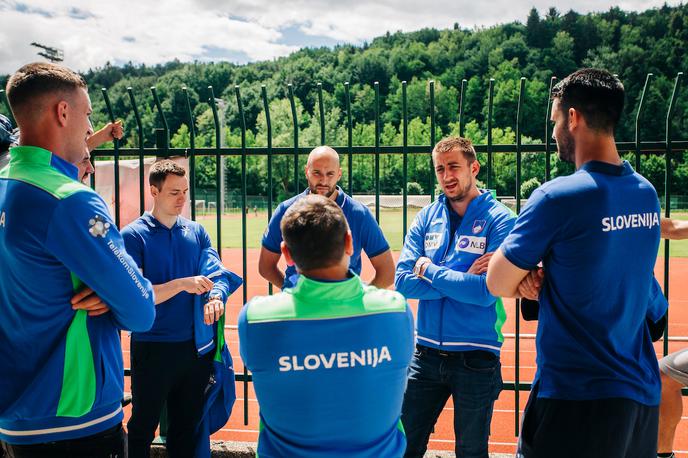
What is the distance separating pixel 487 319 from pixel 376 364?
5.62ft

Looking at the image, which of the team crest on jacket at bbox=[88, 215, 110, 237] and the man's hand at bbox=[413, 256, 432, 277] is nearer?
the team crest on jacket at bbox=[88, 215, 110, 237]

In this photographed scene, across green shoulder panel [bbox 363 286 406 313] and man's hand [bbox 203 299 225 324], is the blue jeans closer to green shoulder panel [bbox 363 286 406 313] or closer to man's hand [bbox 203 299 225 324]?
man's hand [bbox 203 299 225 324]

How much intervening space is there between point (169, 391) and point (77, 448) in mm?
1580

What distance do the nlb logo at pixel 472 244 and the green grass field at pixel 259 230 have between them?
2435 centimetres

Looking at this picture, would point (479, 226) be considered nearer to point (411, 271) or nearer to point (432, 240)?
point (432, 240)

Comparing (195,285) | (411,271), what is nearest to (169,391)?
(195,285)

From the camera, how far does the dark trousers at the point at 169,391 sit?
3455 mm

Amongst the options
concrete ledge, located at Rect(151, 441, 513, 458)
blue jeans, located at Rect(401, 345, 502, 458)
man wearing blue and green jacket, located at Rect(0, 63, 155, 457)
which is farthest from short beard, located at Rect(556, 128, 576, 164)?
concrete ledge, located at Rect(151, 441, 513, 458)

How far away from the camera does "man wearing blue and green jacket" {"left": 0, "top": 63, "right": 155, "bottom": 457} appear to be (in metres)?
1.89

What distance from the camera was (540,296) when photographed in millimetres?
2180

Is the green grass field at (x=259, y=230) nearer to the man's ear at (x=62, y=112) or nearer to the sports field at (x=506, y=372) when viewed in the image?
the sports field at (x=506, y=372)

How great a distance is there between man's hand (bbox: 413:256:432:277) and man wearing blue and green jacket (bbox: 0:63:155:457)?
1.70 m

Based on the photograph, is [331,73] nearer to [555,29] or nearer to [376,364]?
[555,29]

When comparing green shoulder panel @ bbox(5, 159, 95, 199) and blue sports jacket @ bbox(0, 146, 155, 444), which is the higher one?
green shoulder panel @ bbox(5, 159, 95, 199)
